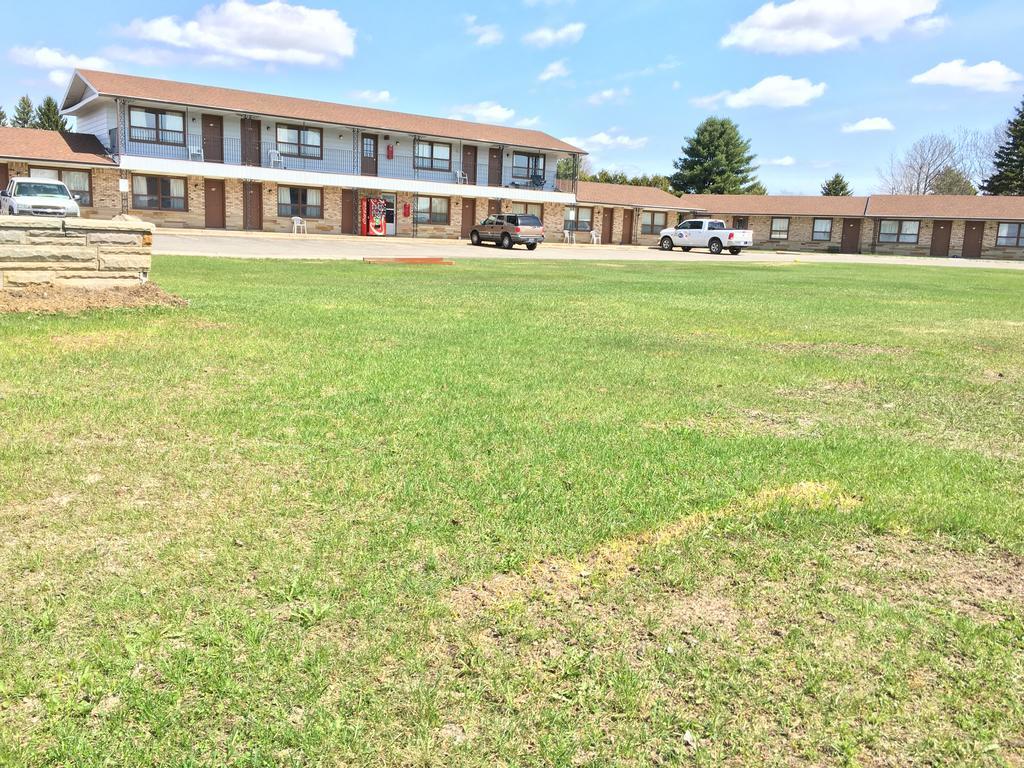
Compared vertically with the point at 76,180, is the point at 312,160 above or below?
above

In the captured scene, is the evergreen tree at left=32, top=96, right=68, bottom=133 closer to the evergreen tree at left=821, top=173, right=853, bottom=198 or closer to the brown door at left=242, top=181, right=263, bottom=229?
the brown door at left=242, top=181, right=263, bottom=229

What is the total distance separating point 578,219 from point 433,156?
12851mm

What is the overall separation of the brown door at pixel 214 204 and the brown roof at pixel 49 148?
497 centimetres

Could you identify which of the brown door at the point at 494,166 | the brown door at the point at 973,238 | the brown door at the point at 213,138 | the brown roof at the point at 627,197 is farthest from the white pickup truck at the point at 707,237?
the brown door at the point at 213,138

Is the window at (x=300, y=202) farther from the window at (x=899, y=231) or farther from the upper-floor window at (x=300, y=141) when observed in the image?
the window at (x=899, y=231)

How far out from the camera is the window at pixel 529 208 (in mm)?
54278

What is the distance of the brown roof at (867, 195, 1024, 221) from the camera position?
192 feet

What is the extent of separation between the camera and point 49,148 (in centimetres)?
3919

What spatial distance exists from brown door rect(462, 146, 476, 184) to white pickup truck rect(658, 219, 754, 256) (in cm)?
1300

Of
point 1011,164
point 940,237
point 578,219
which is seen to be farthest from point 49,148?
point 1011,164

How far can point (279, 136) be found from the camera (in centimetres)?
4484

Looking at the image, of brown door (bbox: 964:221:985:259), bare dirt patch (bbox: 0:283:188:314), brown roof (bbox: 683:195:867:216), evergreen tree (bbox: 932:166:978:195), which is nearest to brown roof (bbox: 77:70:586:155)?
brown roof (bbox: 683:195:867:216)

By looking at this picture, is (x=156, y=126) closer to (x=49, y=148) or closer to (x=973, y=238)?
(x=49, y=148)

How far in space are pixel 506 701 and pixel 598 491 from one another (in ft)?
6.25
